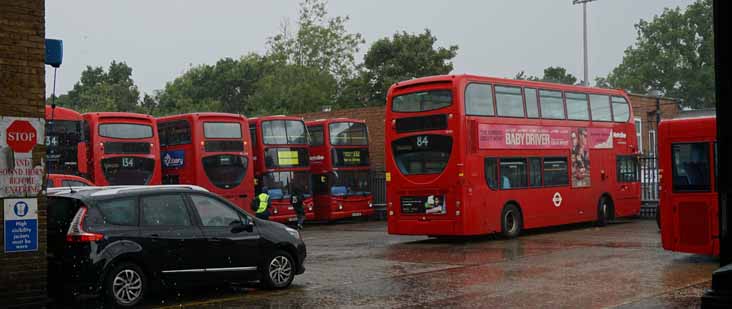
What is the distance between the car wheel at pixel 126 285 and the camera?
34.3 feet

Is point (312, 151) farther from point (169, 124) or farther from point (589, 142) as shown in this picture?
point (589, 142)

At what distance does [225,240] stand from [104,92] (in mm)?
80166

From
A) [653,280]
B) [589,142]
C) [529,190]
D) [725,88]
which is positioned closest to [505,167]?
[529,190]

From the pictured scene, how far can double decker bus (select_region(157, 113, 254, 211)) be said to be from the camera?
88.4ft

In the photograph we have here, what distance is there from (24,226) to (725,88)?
8228 millimetres

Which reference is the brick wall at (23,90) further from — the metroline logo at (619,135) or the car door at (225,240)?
the metroline logo at (619,135)

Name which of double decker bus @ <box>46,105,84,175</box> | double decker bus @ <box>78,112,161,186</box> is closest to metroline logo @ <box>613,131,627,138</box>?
double decker bus @ <box>78,112,161,186</box>

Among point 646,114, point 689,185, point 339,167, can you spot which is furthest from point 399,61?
point 689,185

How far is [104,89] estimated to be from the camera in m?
85.8

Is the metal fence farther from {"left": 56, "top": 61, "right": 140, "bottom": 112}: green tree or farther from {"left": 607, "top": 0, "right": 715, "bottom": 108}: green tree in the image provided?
{"left": 56, "top": 61, "right": 140, "bottom": 112}: green tree

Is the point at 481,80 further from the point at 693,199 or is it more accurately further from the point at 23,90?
the point at 23,90

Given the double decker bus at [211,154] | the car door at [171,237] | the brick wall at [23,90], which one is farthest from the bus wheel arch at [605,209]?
the brick wall at [23,90]

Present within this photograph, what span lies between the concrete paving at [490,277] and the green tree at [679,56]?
5248 cm

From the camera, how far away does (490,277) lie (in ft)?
Answer: 43.4
